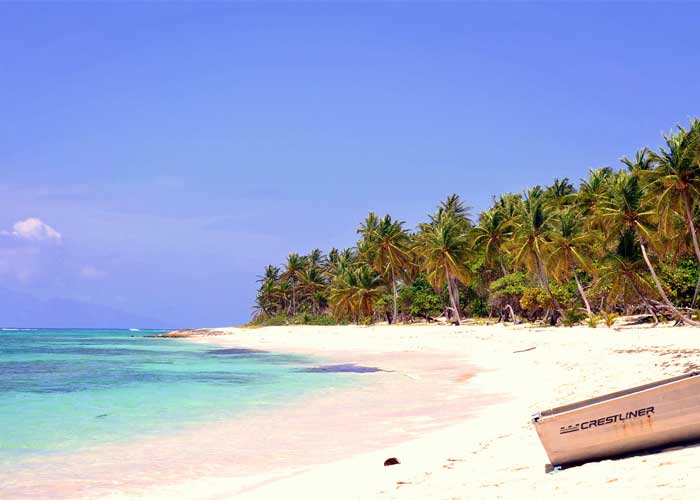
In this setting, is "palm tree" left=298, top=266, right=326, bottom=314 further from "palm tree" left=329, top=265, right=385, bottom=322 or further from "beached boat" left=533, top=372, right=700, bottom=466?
"beached boat" left=533, top=372, right=700, bottom=466

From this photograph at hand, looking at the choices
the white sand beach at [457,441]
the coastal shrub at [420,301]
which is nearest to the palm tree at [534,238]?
the white sand beach at [457,441]

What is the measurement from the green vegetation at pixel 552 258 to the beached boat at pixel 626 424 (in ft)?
81.7

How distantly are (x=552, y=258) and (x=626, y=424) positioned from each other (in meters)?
35.3

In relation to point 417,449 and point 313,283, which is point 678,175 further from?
point 313,283

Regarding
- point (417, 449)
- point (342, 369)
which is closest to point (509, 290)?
point (342, 369)

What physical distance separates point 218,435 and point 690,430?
26.0 feet

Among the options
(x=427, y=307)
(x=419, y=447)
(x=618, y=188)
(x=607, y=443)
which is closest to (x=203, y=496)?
(x=419, y=447)

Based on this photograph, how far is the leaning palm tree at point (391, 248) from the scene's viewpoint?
61.2 metres

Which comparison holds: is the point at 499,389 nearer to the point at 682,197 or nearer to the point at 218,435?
the point at 218,435

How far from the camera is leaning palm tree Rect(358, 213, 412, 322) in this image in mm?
61156

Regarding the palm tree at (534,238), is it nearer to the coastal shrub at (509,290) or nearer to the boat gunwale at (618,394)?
the coastal shrub at (509,290)

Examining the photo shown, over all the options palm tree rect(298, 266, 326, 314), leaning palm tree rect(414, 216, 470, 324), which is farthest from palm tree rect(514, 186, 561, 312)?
palm tree rect(298, 266, 326, 314)

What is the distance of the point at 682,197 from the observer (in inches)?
1077

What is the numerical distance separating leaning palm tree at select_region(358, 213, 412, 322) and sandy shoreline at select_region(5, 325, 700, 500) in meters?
42.6
